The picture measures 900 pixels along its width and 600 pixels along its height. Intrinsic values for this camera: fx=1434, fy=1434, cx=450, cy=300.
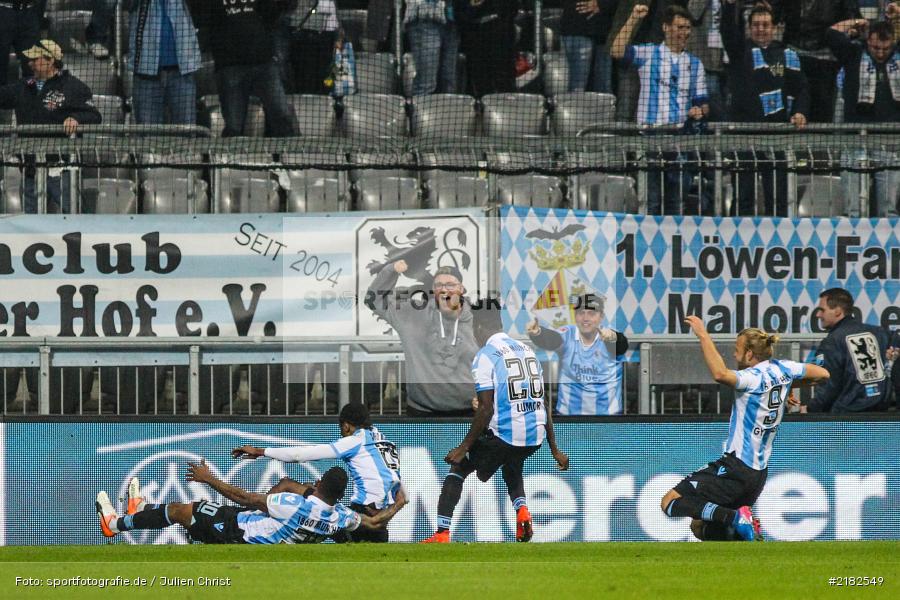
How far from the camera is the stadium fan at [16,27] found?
48.2ft

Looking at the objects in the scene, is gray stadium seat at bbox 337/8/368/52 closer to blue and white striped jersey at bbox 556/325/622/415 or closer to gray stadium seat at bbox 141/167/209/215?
gray stadium seat at bbox 141/167/209/215

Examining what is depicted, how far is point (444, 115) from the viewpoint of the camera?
1470 centimetres

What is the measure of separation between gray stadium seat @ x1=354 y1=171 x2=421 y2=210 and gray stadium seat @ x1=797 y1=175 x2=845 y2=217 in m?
3.26

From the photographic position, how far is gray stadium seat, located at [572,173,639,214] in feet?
39.7

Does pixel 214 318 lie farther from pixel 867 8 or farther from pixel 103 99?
pixel 867 8

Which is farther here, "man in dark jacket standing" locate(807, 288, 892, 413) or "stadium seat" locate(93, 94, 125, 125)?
"stadium seat" locate(93, 94, 125, 125)

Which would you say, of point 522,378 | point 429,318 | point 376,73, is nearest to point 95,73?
point 376,73

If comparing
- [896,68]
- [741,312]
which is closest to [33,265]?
[741,312]

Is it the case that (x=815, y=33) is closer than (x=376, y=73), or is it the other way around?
(x=376, y=73)

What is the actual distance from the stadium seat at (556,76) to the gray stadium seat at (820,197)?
363 centimetres

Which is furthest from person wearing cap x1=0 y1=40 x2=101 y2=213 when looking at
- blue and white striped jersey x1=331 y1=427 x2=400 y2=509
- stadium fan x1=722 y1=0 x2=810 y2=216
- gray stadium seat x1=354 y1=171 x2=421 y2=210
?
stadium fan x1=722 y1=0 x2=810 y2=216

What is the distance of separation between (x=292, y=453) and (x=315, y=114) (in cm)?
490

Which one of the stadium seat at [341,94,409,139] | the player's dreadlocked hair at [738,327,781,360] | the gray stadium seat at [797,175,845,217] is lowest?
the player's dreadlocked hair at [738,327,781,360]

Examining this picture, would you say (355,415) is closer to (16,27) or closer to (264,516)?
(264,516)
